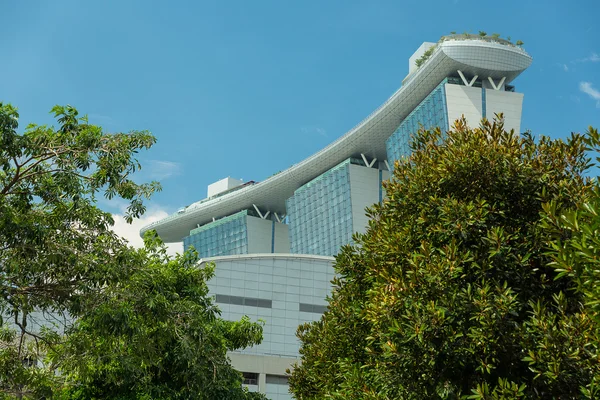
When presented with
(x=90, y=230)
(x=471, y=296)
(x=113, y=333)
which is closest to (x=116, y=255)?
(x=90, y=230)

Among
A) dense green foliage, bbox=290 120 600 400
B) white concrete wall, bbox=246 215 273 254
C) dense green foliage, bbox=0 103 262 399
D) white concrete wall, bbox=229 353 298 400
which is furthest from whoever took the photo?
white concrete wall, bbox=246 215 273 254

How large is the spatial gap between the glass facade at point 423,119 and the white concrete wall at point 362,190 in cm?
872

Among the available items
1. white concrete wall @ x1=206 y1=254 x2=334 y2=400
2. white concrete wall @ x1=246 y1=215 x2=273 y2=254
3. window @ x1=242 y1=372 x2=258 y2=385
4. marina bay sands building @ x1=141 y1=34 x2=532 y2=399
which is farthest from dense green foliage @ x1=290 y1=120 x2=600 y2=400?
white concrete wall @ x1=246 y1=215 x2=273 y2=254

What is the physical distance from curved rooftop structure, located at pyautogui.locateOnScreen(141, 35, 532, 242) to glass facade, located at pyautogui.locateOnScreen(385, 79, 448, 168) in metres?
1.83

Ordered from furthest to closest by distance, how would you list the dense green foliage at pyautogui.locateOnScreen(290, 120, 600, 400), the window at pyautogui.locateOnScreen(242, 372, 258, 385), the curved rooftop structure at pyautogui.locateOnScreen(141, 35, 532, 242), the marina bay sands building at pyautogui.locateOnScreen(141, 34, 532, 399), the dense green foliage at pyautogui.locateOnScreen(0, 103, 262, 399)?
the curved rooftop structure at pyautogui.locateOnScreen(141, 35, 532, 242) < the marina bay sands building at pyautogui.locateOnScreen(141, 34, 532, 399) < the window at pyautogui.locateOnScreen(242, 372, 258, 385) < the dense green foliage at pyautogui.locateOnScreen(0, 103, 262, 399) < the dense green foliage at pyautogui.locateOnScreen(290, 120, 600, 400)

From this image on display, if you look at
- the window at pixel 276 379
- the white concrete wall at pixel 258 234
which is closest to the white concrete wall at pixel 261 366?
the window at pixel 276 379

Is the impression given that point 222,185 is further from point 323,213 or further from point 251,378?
point 251,378

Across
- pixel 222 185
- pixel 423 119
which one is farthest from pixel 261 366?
pixel 222 185

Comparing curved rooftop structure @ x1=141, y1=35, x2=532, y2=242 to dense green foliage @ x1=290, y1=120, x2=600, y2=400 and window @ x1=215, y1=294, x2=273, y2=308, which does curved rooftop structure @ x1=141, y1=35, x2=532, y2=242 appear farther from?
dense green foliage @ x1=290, y1=120, x2=600, y2=400

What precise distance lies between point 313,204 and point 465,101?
34277 millimetres

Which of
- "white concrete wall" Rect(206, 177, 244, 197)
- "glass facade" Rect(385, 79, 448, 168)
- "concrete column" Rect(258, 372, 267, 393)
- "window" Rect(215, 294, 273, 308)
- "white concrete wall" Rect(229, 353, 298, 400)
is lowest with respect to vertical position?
"concrete column" Rect(258, 372, 267, 393)

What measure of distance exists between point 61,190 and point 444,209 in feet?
25.7

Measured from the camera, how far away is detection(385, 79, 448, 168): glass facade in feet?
274

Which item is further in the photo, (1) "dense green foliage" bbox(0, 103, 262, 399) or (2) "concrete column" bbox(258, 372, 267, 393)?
(2) "concrete column" bbox(258, 372, 267, 393)
